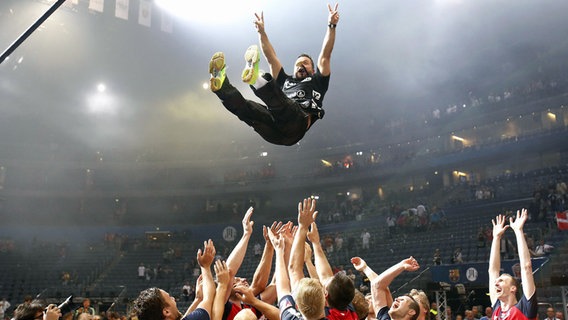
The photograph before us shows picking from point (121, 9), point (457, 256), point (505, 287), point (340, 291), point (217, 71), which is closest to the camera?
point (340, 291)

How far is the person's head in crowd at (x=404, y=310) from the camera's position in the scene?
11.4ft

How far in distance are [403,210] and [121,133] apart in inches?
784

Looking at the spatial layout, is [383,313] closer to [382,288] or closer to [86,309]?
[382,288]

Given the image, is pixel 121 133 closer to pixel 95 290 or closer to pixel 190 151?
pixel 190 151

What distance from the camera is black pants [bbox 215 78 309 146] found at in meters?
5.15

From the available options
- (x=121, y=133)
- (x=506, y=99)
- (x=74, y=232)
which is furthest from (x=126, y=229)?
(x=506, y=99)

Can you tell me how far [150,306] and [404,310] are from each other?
5.40ft

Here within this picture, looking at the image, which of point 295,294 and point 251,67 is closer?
point 295,294

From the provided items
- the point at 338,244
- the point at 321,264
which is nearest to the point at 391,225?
the point at 338,244

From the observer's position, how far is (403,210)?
25266mm

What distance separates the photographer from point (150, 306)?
3.03 m

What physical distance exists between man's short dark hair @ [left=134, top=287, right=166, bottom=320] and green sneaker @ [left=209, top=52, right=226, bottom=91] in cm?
244

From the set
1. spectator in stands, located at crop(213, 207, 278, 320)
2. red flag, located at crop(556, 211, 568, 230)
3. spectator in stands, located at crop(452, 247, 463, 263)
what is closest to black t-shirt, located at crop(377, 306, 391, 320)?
spectator in stands, located at crop(213, 207, 278, 320)

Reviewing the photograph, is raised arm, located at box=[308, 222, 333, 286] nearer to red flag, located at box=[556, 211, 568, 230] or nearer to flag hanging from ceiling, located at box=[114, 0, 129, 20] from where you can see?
red flag, located at box=[556, 211, 568, 230]
